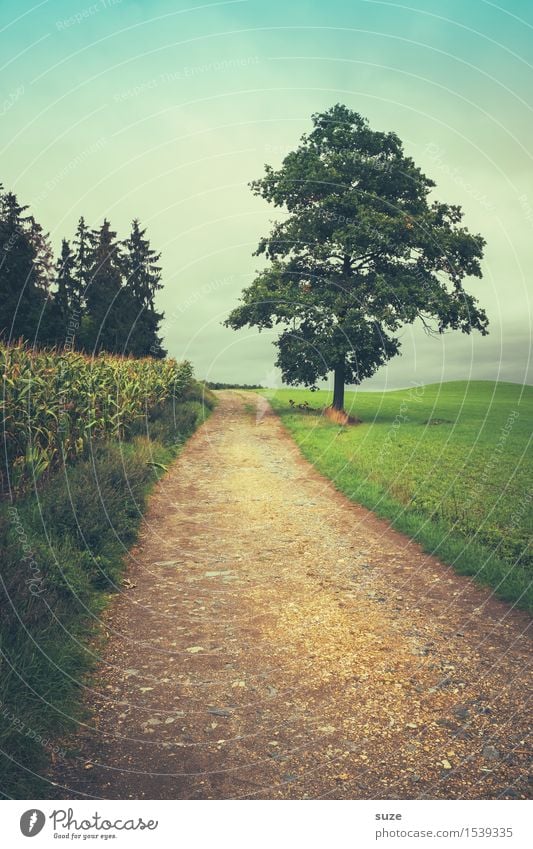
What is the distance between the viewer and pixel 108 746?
4809 millimetres

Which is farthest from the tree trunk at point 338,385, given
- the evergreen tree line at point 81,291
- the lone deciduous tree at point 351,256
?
the evergreen tree line at point 81,291

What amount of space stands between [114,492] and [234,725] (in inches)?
276

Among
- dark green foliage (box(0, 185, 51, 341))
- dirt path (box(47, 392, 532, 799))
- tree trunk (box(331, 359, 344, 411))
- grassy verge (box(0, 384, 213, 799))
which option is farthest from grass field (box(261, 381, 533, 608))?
dark green foliage (box(0, 185, 51, 341))

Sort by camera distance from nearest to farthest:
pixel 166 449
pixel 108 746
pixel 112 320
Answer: pixel 108 746, pixel 166 449, pixel 112 320

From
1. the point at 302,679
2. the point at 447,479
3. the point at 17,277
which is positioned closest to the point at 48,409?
the point at 302,679

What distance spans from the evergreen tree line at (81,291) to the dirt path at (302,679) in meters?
28.8

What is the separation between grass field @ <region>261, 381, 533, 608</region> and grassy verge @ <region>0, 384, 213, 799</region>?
5754mm

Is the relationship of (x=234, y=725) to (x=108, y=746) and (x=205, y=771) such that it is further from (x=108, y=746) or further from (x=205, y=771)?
(x=108, y=746)

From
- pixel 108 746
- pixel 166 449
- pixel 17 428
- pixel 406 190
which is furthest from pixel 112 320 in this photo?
pixel 108 746

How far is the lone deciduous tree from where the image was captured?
29844 millimetres

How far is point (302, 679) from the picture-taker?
586 centimetres

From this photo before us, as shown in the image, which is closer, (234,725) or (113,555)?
(234,725)

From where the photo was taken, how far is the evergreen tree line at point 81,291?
41969mm

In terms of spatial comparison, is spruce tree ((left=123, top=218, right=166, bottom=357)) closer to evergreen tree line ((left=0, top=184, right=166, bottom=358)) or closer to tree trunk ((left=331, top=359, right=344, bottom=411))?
evergreen tree line ((left=0, top=184, right=166, bottom=358))
